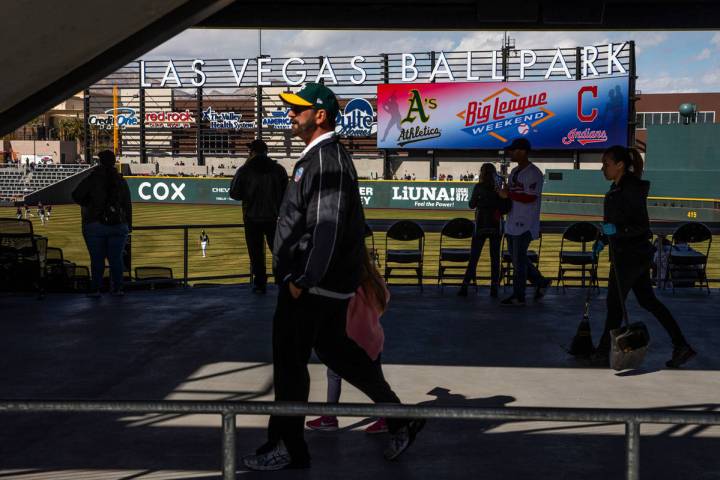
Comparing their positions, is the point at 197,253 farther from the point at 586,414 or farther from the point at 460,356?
the point at 586,414

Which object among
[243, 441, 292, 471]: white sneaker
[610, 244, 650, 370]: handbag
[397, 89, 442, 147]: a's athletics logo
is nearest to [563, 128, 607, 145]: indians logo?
[397, 89, 442, 147]: a's athletics logo

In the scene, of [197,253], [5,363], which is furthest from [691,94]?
[5,363]

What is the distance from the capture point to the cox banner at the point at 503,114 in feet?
204

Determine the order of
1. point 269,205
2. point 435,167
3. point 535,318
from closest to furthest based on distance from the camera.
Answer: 1. point 535,318
2. point 269,205
3. point 435,167

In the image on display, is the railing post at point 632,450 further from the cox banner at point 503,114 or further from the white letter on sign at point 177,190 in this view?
the cox banner at point 503,114

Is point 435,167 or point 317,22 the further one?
point 435,167

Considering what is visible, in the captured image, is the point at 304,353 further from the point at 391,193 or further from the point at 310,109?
the point at 391,193

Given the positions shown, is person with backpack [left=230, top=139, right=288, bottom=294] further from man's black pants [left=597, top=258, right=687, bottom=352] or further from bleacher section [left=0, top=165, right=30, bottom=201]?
bleacher section [left=0, top=165, right=30, bottom=201]

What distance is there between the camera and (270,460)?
15.5ft

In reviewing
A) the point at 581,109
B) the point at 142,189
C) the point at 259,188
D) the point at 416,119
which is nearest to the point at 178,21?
the point at 259,188

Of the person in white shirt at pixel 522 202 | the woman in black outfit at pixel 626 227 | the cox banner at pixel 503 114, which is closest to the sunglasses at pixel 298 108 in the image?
the woman in black outfit at pixel 626 227

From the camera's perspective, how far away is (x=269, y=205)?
10.8 metres

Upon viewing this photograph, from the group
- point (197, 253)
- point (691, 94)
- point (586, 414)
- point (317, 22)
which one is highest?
point (691, 94)

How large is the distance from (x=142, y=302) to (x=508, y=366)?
5.18m
